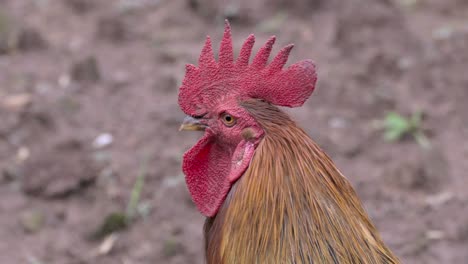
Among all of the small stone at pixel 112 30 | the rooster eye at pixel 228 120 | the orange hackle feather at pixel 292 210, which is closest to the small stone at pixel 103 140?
the small stone at pixel 112 30

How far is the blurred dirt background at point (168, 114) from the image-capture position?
186 inches

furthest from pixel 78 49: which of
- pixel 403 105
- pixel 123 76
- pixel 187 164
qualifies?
pixel 187 164

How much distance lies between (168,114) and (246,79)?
3.21 metres

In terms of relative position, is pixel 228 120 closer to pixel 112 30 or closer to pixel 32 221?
pixel 32 221

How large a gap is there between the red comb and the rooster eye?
0.27 feet

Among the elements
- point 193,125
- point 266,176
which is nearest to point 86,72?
point 193,125

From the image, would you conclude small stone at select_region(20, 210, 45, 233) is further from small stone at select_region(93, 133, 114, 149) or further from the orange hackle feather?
the orange hackle feather

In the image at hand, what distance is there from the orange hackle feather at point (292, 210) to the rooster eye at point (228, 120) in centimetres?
11

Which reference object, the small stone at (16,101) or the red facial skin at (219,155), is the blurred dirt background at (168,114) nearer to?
the small stone at (16,101)

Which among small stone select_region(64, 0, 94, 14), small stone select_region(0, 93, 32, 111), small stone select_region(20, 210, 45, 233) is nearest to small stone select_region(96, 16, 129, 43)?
small stone select_region(64, 0, 94, 14)

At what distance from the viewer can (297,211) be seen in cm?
257

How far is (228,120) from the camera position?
2781 millimetres

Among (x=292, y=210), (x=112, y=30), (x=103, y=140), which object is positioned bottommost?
(x=292, y=210)

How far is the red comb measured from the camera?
271 cm
